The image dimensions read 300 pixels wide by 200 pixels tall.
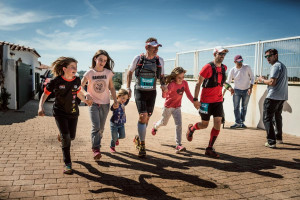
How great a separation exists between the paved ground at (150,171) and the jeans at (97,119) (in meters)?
0.36

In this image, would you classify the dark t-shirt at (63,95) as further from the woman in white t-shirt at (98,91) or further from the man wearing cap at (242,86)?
the man wearing cap at (242,86)

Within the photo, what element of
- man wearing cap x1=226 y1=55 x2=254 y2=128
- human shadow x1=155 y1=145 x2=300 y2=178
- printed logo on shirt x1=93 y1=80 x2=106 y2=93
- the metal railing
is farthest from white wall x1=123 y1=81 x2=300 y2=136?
printed logo on shirt x1=93 y1=80 x2=106 y2=93

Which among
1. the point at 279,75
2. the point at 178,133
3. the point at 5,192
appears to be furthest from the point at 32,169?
the point at 279,75

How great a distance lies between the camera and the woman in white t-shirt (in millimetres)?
4547

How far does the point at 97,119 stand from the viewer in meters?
4.58

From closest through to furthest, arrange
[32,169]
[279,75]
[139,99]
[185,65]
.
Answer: [32,169] → [139,99] → [279,75] → [185,65]

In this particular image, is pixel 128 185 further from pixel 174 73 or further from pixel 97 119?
pixel 174 73

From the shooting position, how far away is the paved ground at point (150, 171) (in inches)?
130

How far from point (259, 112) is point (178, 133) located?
4.41 m

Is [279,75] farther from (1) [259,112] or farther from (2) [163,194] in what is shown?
→ (2) [163,194]

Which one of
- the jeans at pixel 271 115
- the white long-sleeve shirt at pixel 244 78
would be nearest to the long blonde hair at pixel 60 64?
the jeans at pixel 271 115

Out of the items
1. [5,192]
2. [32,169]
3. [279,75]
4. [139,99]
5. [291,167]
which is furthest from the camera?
[279,75]

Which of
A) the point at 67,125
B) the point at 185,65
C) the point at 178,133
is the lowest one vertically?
the point at 178,133

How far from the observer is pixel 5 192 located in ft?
10.2
